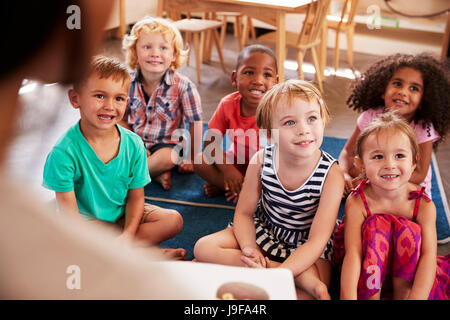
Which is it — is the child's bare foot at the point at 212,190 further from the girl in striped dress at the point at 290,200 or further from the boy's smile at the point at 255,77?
the girl in striped dress at the point at 290,200

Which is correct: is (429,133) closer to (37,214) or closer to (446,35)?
(37,214)

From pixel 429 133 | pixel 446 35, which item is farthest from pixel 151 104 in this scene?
pixel 446 35

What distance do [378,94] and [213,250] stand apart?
1.05 m

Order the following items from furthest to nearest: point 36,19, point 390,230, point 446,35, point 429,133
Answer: point 446,35 → point 429,133 → point 390,230 → point 36,19

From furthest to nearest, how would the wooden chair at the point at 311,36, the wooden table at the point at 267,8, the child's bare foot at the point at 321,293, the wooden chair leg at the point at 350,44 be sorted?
the wooden chair leg at the point at 350,44 < the wooden chair at the point at 311,36 < the wooden table at the point at 267,8 < the child's bare foot at the point at 321,293

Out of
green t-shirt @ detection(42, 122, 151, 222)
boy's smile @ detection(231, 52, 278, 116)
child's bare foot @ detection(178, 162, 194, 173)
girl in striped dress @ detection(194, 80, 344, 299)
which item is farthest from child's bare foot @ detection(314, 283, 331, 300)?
child's bare foot @ detection(178, 162, 194, 173)

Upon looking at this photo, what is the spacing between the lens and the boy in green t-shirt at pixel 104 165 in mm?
1389

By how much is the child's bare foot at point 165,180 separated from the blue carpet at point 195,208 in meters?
0.02

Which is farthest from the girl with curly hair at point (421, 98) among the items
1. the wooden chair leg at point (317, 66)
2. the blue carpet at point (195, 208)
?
the wooden chair leg at point (317, 66)

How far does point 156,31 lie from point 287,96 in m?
0.92

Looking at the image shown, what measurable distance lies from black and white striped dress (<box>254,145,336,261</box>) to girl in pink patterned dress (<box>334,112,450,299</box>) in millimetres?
108

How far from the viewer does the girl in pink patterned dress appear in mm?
1292

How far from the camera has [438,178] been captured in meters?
2.29

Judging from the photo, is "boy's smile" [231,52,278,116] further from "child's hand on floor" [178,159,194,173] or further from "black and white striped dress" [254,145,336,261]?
"black and white striped dress" [254,145,336,261]
